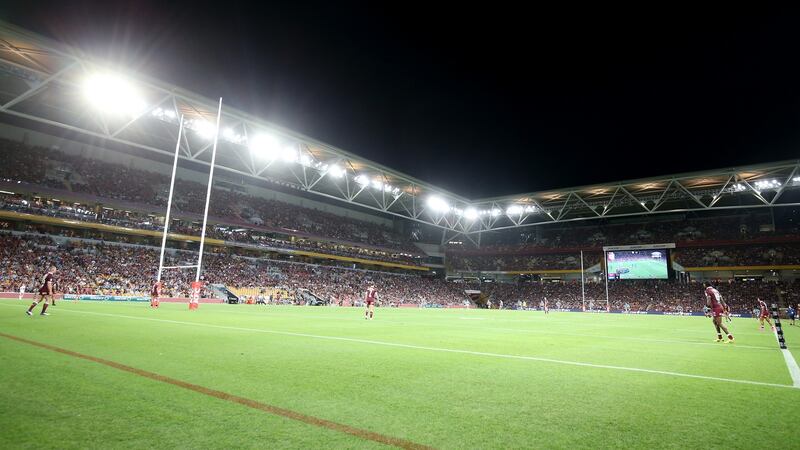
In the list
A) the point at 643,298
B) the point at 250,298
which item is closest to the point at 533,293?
the point at 643,298

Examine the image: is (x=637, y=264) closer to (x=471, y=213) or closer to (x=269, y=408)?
(x=471, y=213)

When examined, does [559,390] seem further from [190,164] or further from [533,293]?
[533,293]

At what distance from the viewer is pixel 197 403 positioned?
3953 millimetres

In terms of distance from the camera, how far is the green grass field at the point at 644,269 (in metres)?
49.5

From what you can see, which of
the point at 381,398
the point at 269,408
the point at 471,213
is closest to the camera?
the point at 269,408

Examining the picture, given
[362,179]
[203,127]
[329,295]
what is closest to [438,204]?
[362,179]

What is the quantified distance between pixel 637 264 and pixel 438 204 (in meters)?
25.8

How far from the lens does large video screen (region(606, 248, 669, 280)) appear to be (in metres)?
49.8

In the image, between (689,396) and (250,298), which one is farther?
(250,298)

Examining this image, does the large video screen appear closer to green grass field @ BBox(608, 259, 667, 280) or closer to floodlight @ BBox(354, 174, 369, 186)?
green grass field @ BBox(608, 259, 667, 280)

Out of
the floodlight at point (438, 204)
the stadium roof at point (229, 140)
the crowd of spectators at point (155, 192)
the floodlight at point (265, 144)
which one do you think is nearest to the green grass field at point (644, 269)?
the stadium roof at point (229, 140)

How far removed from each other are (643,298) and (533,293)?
582 inches

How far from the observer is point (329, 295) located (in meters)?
48.2

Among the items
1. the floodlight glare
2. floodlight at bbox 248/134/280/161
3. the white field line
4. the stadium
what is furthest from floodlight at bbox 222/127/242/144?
the white field line
